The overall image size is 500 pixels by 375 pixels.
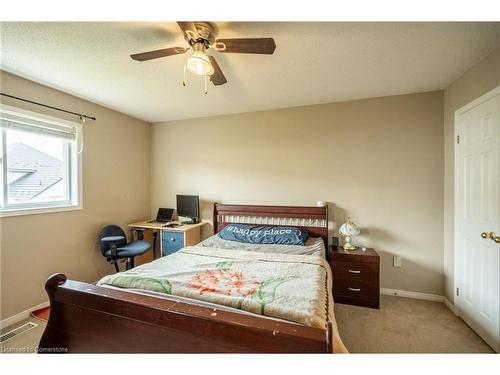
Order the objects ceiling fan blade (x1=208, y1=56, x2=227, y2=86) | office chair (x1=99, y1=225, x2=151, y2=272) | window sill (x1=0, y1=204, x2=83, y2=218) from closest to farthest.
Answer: ceiling fan blade (x1=208, y1=56, x2=227, y2=86) < window sill (x1=0, y1=204, x2=83, y2=218) < office chair (x1=99, y1=225, x2=151, y2=272)

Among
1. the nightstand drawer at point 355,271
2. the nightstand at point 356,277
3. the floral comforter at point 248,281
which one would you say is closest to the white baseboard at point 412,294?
the nightstand at point 356,277

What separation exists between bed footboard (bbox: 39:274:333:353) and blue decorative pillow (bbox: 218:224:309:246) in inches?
63.6

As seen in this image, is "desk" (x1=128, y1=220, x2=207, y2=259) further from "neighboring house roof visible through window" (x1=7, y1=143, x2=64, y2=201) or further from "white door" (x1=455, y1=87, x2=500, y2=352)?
"white door" (x1=455, y1=87, x2=500, y2=352)

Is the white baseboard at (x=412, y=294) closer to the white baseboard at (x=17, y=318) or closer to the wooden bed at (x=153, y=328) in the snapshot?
the wooden bed at (x=153, y=328)

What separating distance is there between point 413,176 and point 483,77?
1.13 metres

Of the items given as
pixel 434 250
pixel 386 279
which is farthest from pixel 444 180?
pixel 386 279

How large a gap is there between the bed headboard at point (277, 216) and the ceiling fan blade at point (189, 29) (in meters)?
2.21

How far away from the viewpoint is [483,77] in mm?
1864

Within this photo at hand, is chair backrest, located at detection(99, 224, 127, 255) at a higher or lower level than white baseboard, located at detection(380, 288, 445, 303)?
higher

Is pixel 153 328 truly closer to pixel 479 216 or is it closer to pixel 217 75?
pixel 217 75

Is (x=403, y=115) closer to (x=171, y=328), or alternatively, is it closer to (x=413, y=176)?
(x=413, y=176)

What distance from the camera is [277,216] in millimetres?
3055

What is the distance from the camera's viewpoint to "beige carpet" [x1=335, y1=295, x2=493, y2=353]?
1774 millimetres

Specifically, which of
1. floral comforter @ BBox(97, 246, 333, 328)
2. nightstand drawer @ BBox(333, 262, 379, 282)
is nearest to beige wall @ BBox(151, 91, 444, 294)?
nightstand drawer @ BBox(333, 262, 379, 282)
